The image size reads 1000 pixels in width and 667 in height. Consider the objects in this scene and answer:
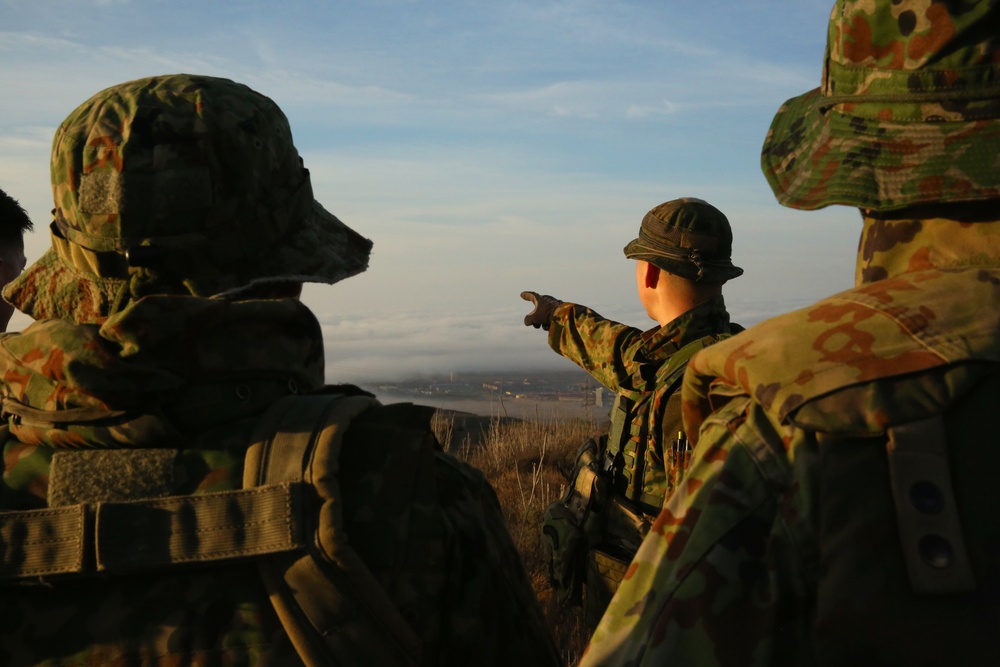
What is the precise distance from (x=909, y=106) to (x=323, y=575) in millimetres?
1139

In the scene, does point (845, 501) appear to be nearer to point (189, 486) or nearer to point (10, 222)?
point (189, 486)

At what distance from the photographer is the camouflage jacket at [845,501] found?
1.18 meters

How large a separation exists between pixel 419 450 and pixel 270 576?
32cm

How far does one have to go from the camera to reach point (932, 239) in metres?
1.40

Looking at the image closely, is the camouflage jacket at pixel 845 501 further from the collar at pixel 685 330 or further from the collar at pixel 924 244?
the collar at pixel 685 330

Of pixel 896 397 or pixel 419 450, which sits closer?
pixel 896 397

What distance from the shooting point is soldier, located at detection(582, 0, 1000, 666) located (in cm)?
118

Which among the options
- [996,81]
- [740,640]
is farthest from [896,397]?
[996,81]

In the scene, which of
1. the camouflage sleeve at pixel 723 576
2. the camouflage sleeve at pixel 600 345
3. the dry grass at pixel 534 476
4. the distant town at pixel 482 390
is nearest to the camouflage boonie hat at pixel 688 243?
the camouflage sleeve at pixel 600 345

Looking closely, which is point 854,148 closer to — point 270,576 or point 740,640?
point 740,640

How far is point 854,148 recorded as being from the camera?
58.2 inches

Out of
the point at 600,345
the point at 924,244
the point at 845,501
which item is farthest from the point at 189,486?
the point at 600,345

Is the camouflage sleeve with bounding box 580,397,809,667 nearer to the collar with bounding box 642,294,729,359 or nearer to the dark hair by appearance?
the collar with bounding box 642,294,729,359

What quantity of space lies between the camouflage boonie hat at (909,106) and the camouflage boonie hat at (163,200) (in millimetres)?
1057
